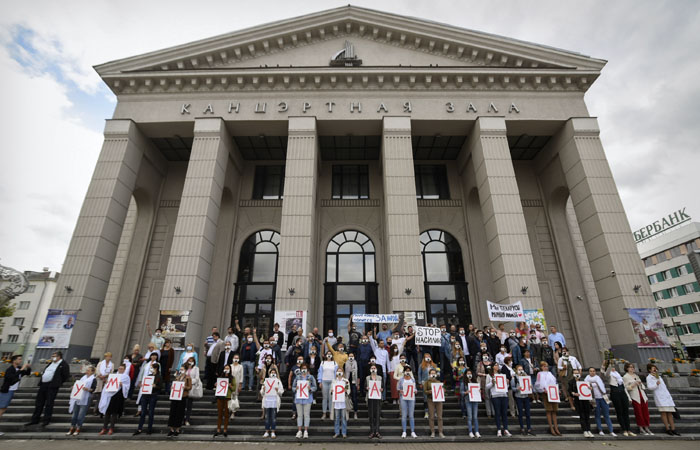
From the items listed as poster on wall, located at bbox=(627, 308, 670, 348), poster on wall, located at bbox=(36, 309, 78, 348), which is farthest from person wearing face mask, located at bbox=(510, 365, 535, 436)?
poster on wall, located at bbox=(36, 309, 78, 348)

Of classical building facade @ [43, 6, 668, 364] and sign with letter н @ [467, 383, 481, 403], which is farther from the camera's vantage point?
classical building facade @ [43, 6, 668, 364]

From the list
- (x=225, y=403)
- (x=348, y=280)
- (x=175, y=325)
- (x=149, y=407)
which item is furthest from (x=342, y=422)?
(x=348, y=280)

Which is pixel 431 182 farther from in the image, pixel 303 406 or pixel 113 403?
pixel 113 403

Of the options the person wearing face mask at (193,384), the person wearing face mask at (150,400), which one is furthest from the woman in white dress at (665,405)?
the person wearing face mask at (150,400)

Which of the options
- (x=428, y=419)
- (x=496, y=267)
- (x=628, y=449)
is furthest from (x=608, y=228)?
(x=428, y=419)

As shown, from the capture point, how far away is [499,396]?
9445 millimetres

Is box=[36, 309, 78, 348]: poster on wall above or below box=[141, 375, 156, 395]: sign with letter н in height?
above

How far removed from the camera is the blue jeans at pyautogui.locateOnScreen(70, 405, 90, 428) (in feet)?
31.8

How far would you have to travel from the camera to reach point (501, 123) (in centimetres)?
1984

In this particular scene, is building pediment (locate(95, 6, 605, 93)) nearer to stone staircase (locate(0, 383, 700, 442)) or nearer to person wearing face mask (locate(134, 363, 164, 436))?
person wearing face mask (locate(134, 363, 164, 436))

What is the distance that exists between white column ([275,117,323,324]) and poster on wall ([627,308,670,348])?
14.8 m

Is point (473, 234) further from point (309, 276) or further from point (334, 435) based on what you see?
point (334, 435)

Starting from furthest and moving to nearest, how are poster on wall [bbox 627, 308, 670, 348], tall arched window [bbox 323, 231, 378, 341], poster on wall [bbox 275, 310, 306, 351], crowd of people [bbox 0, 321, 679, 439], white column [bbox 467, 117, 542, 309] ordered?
tall arched window [bbox 323, 231, 378, 341], white column [bbox 467, 117, 542, 309], poster on wall [bbox 275, 310, 306, 351], poster on wall [bbox 627, 308, 670, 348], crowd of people [bbox 0, 321, 679, 439]

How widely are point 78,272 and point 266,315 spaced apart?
971 centimetres
